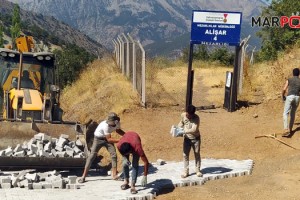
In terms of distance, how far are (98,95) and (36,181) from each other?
1103 cm

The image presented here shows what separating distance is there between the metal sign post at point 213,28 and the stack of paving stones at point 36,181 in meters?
7.04

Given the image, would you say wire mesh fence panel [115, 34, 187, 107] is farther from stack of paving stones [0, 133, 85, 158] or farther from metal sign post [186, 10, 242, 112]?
stack of paving stones [0, 133, 85, 158]

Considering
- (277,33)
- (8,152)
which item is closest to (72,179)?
(8,152)

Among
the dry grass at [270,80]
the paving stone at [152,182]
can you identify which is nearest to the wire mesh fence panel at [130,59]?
the dry grass at [270,80]

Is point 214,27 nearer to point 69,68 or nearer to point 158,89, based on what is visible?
point 158,89

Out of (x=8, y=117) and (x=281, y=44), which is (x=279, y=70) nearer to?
(x=8, y=117)

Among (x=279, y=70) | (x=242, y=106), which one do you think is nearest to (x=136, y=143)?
(x=242, y=106)

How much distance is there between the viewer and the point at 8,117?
44.4ft

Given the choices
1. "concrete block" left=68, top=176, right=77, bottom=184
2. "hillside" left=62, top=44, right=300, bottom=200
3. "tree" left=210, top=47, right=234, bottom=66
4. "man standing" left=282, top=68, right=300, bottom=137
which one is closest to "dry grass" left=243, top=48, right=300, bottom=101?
"hillside" left=62, top=44, right=300, bottom=200

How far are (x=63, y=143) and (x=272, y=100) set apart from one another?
324 inches

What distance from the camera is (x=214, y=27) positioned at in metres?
17.3

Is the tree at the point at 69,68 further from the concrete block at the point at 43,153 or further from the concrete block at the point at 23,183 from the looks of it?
the concrete block at the point at 23,183

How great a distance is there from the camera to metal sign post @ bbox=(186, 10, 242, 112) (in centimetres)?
1733

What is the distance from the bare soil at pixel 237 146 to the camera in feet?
35.0
